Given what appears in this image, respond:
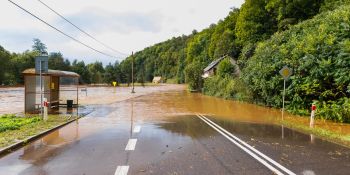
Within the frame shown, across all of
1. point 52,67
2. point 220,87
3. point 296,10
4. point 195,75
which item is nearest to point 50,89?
point 220,87

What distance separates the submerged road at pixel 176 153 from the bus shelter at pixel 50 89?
7850mm

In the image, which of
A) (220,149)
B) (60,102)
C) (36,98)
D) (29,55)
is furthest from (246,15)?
(29,55)

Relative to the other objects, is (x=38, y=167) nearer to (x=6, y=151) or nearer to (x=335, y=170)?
(x=6, y=151)

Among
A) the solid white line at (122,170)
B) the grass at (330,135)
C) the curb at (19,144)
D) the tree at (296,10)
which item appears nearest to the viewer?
the solid white line at (122,170)

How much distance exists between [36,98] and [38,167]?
1489 centimetres

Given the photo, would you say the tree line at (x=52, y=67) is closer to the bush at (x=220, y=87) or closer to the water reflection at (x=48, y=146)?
the bush at (x=220, y=87)

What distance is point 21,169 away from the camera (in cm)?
750

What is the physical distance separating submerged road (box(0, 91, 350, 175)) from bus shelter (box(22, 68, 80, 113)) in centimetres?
785

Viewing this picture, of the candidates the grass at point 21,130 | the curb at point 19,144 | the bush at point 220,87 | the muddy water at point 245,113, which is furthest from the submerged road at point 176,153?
the bush at point 220,87

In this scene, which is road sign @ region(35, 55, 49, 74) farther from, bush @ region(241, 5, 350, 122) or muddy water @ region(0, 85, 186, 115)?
bush @ region(241, 5, 350, 122)

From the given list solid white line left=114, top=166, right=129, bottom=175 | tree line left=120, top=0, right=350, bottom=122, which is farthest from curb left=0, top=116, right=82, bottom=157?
tree line left=120, top=0, right=350, bottom=122

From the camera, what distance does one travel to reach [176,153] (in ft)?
30.0

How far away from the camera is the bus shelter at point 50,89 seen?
2064 centimetres

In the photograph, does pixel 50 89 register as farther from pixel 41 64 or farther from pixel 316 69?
pixel 316 69
